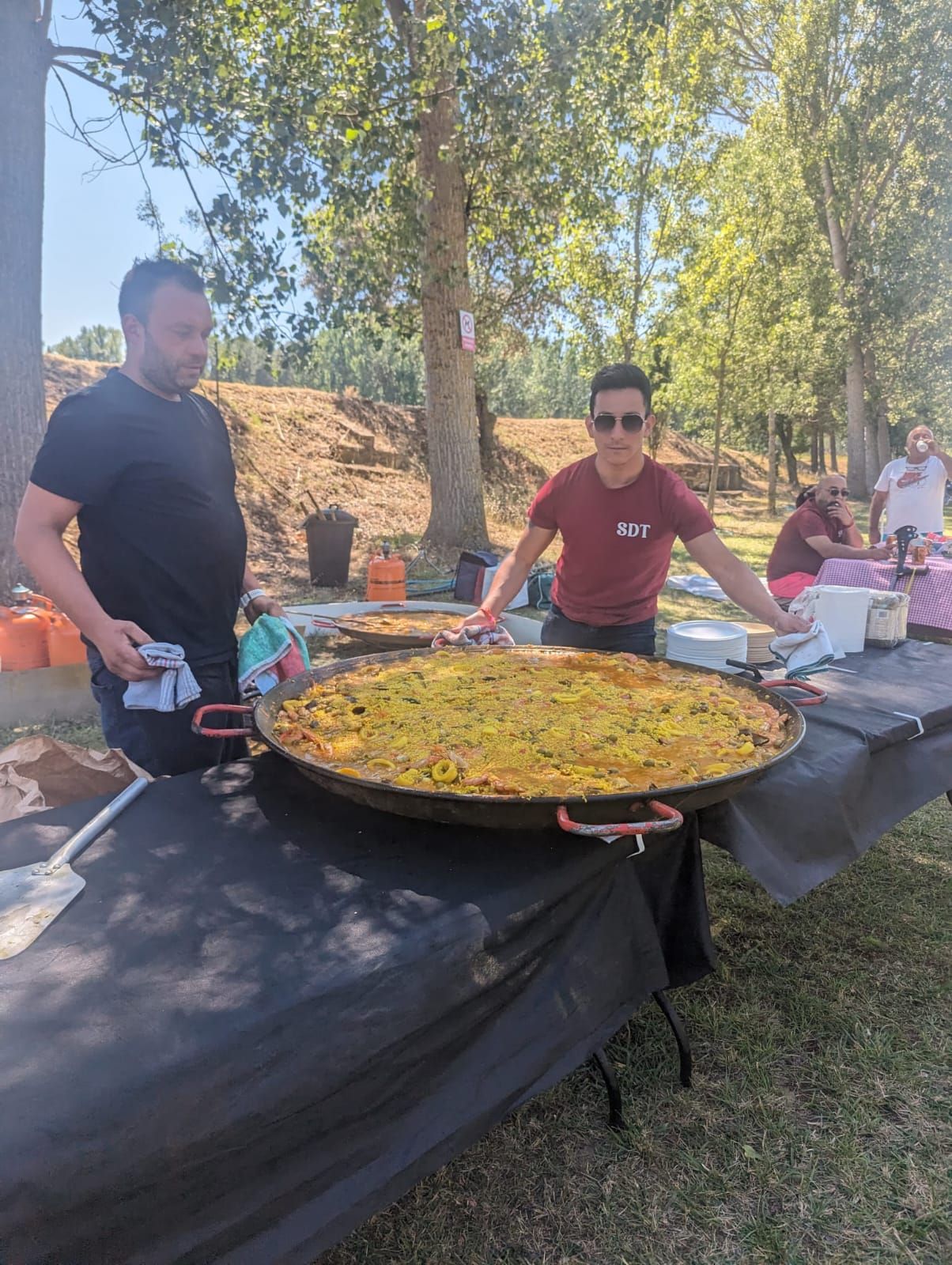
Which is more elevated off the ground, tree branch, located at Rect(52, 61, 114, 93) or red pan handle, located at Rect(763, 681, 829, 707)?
tree branch, located at Rect(52, 61, 114, 93)

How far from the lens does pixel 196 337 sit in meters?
2.39

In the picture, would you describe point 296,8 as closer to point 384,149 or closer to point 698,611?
point 384,149

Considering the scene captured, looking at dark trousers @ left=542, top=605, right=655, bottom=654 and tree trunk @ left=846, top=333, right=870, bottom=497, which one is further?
tree trunk @ left=846, top=333, right=870, bottom=497

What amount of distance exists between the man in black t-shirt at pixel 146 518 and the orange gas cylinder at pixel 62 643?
10.6ft

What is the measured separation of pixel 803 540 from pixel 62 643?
5926 millimetres

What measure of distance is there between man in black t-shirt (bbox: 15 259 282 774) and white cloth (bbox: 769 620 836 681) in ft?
6.52

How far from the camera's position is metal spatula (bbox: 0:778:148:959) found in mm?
1281

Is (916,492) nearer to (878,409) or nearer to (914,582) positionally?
(914,582)

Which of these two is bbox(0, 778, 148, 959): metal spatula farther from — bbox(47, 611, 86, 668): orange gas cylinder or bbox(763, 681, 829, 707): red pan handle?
bbox(47, 611, 86, 668): orange gas cylinder

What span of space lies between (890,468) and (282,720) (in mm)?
8056

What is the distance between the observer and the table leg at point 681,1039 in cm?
230

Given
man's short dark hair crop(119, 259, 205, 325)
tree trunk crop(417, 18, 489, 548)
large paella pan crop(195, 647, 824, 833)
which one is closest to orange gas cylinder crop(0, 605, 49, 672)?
large paella pan crop(195, 647, 824, 833)

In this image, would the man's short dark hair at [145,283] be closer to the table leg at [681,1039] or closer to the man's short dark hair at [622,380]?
the man's short dark hair at [622,380]

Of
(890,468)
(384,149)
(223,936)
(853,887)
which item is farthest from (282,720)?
(890,468)
